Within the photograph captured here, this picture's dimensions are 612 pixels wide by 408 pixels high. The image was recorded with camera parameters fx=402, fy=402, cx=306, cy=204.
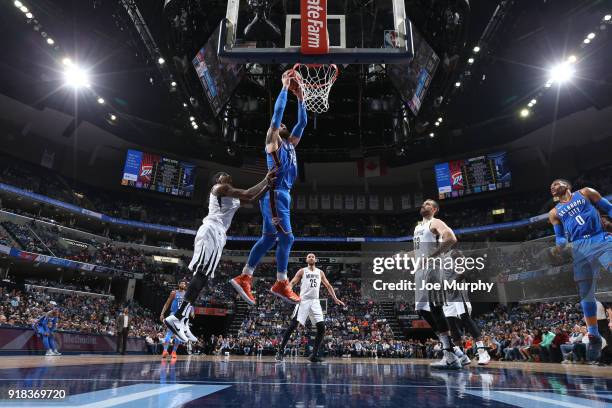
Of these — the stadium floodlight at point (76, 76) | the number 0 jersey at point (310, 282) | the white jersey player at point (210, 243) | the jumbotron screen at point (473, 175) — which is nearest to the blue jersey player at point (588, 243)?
the white jersey player at point (210, 243)

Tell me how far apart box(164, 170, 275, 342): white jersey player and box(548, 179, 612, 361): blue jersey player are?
3464mm

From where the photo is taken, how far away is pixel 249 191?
4152mm

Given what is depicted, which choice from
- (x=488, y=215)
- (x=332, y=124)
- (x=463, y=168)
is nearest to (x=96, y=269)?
(x=332, y=124)

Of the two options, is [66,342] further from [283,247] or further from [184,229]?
[184,229]

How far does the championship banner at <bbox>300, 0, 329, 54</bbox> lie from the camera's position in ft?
19.9

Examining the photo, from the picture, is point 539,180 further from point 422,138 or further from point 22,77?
point 22,77

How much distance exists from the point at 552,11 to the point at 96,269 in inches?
1056

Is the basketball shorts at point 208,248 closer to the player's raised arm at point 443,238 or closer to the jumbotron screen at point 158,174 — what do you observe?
the player's raised arm at point 443,238

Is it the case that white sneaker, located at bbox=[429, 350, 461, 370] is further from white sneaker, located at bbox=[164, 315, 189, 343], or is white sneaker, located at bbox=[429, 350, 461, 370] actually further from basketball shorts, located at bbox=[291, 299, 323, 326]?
white sneaker, located at bbox=[164, 315, 189, 343]

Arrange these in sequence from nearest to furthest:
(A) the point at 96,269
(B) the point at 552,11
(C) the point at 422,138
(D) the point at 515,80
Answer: (B) the point at 552,11 → (D) the point at 515,80 → (C) the point at 422,138 → (A) the point at 96,269

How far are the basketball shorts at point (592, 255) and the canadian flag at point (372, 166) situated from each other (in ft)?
76.1

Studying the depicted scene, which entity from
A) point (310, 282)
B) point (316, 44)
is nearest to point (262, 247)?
point (316, 44)

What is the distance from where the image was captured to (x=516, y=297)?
23.8m

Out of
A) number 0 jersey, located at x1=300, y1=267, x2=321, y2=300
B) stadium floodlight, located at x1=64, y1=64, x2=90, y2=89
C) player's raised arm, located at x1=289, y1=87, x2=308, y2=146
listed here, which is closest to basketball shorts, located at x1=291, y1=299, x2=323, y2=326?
number 0 jersey, located at x1=300, y1=267, x2=321, y2=300
